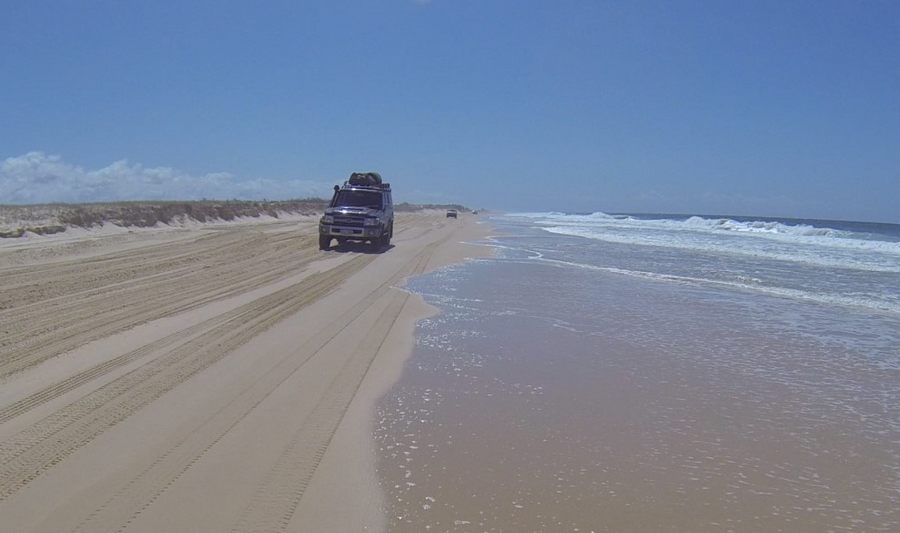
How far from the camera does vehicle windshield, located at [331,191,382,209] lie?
2278cm

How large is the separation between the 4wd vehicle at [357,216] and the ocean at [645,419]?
10898 mm

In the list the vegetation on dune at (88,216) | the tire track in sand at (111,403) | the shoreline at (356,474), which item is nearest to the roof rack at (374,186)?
the vegetation on dune at (88,216)

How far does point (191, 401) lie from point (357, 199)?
59.5ft

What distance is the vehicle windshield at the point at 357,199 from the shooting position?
22781 millimetres

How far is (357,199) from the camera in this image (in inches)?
908

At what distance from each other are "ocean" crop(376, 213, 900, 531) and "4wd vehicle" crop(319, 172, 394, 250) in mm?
10898

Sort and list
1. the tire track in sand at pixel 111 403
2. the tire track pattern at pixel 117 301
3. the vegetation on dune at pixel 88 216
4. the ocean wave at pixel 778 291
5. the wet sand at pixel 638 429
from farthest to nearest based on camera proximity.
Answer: the vegetation on dune at pixel 88 216, the ocean wave at pixel 778 291, the tire track pattern at pixel 117 301, the tire track in sand at pixel 111 403, the wet sand at pixel 638 429

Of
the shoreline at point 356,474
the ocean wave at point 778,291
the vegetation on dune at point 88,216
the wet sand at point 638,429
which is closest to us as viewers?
the shoreline at point 356,474

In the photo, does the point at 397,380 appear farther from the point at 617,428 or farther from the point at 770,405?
the point at 770,405

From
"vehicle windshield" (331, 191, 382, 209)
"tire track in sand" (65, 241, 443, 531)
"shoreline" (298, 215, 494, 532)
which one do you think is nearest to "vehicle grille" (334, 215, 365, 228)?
"vehicle windshield" (331, 191, 382, 209)

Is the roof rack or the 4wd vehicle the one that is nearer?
the 4wd vehicle

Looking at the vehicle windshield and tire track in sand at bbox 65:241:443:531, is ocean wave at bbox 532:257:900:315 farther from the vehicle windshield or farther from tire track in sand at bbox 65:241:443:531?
tire track in sand at bbox 65:241:443:531

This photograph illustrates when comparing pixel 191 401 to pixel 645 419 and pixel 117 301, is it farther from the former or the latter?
pixel 117 301

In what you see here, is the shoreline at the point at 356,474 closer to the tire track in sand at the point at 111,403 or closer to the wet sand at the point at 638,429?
the wet sand at the point at 638,429
